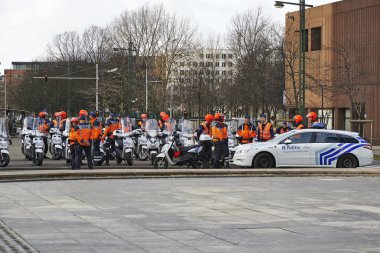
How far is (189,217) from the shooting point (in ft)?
40.0

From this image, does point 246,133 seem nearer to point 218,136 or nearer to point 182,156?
point 218,136

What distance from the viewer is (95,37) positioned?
325ft

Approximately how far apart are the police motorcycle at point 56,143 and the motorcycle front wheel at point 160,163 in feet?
18.4

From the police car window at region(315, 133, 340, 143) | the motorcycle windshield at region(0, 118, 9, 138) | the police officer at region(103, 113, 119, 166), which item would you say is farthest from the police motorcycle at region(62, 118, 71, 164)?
the police car window at region(315, 133, 340, 143)

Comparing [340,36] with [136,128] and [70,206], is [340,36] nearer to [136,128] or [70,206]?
[136,128]

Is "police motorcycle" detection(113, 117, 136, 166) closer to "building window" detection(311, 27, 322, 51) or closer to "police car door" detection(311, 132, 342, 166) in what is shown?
"police car door" detection(311, 132, 342, 166)

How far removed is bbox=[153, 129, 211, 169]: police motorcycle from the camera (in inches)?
955

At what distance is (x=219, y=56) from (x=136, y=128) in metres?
58.3

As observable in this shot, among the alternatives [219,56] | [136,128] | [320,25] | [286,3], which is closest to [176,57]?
[219,56]

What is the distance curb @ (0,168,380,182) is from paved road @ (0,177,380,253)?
4.28 feet

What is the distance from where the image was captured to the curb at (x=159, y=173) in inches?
796

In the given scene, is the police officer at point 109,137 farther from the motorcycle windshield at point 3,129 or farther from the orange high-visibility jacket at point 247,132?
the orange high-visibility jacket at point 247,132

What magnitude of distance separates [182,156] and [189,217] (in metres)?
12.1

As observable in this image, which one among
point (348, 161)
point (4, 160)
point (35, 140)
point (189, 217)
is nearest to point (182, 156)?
point (35, 140)
